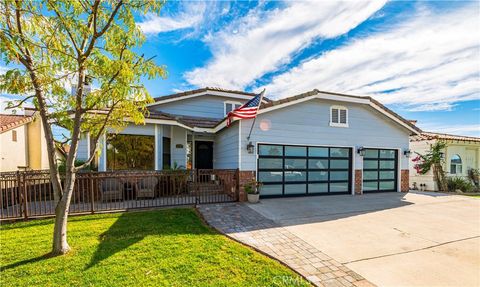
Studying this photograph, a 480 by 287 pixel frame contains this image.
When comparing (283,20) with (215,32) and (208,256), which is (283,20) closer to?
(215,32)

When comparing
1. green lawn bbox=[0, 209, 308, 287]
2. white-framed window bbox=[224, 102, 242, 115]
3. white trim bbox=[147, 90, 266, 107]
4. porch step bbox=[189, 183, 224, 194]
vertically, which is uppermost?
white trim bbox=[147, 90, 266, 107]

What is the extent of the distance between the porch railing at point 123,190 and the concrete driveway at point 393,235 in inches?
83.6

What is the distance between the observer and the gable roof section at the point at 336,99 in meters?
9.32

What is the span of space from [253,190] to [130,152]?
6237 mm

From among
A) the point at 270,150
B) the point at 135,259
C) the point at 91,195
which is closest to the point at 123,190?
the point at 91,195

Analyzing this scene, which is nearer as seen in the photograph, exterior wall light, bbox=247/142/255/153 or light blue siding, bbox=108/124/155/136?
exterior wall light, bbox=247/142/255/153

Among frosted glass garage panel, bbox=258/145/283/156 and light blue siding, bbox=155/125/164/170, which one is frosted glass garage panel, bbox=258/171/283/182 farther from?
light blue siding, bbox=155/125/164/170

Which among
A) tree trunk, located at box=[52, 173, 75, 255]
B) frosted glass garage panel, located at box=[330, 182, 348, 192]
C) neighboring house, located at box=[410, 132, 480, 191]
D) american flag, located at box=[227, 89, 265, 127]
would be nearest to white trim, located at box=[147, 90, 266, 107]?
american flag, located at box=[227, 89, 265, 127]

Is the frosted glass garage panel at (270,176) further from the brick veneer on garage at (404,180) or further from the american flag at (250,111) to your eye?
the brick veneer on garage at (404,180)

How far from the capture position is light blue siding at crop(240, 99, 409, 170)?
9.45 metres

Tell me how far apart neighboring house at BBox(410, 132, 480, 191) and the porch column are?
16.7 meters

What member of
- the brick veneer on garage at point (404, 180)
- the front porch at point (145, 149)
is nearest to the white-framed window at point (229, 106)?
the front porch at point (145, 149)

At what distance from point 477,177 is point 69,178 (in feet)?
79.5

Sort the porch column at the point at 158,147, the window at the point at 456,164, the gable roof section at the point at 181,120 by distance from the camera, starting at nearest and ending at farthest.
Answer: the gable roof section at the point at 181,120 < the porch column at the point at 158,147 < the window at the point at 456,164
